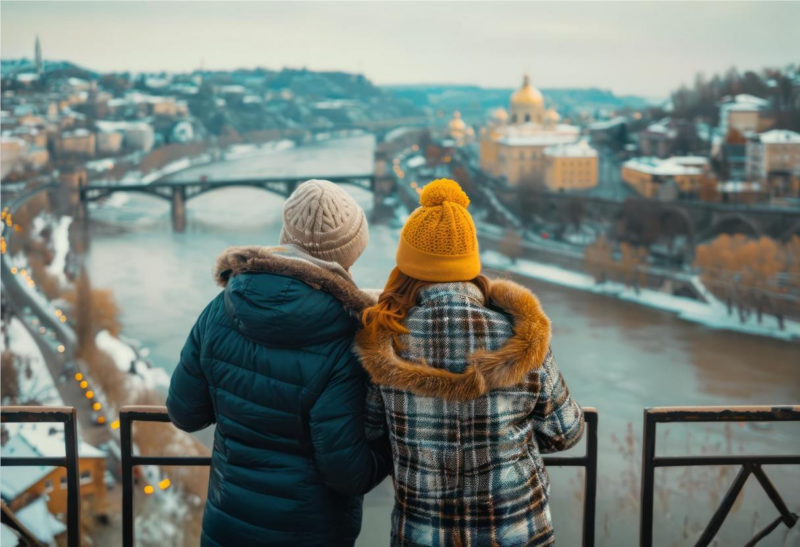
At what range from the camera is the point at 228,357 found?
0.58 metres

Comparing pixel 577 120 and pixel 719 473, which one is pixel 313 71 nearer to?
pixel 577 120

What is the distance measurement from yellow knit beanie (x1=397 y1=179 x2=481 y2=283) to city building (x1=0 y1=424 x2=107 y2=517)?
405 centimetres

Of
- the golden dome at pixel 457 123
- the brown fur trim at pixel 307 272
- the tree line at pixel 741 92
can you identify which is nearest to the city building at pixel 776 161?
the tree line at pixel 741 92

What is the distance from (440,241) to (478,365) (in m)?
0.08

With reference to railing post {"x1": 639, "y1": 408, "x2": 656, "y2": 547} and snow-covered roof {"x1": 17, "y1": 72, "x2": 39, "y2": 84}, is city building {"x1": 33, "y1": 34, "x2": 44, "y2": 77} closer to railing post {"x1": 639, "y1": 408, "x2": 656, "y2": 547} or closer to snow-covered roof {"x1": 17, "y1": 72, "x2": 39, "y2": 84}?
snow-covered roof {"x1": 17, "y1": 72, "x2": 39, "y2": 84}

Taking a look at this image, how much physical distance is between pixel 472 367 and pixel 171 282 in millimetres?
10820

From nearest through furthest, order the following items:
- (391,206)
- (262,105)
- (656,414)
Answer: (656,414)
(391,206)
(262,105)

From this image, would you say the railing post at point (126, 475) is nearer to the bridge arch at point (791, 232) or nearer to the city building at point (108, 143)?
the bridge arch at point (791, 232)

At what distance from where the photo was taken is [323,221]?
589mm

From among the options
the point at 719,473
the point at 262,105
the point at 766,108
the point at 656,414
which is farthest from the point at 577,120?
the point at 656,414

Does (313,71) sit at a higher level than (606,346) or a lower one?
higher

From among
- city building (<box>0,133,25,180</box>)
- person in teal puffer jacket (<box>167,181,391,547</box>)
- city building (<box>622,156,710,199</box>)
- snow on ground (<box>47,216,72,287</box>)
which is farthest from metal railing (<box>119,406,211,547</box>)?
city building (<box>0,133,25,180</box>)

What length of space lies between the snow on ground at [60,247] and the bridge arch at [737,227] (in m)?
8.30

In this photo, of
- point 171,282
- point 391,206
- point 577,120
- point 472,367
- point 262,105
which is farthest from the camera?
point 262,105
